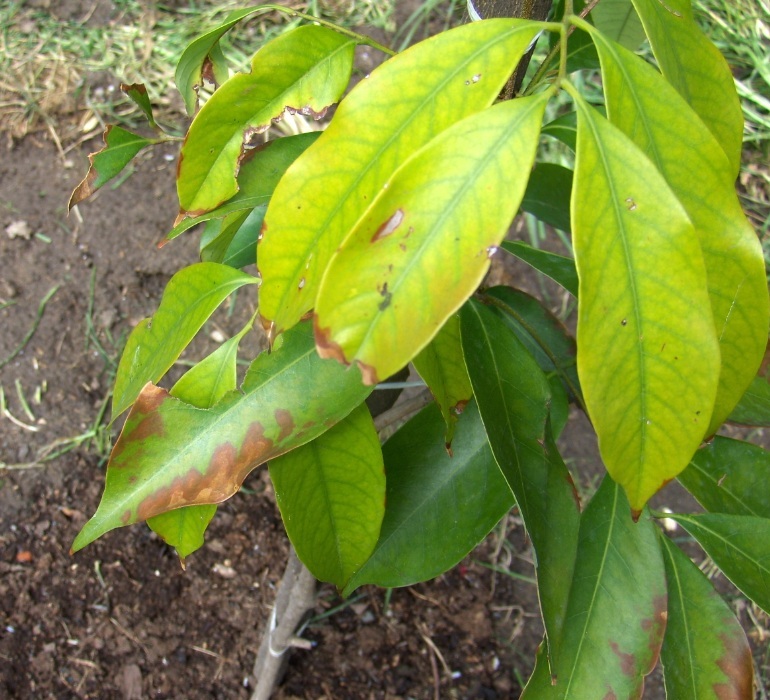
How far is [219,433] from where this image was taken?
0.64m

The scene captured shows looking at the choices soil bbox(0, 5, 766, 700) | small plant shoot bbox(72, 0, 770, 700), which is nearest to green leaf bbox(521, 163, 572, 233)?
small plant shoot bbox(72, 0, 770, 700)

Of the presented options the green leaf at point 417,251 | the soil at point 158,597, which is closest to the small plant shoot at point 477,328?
the green leaf at point 417,251

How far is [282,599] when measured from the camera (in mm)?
1222

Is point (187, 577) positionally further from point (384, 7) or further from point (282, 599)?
point (384, 7)

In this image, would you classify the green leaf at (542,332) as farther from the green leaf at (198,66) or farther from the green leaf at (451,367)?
the green leaf at (198,66)

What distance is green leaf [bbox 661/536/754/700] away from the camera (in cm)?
70

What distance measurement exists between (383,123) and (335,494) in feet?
1.27

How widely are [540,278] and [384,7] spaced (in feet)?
3.32

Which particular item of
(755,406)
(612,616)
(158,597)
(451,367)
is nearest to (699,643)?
(612,616)

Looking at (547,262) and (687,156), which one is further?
(547,262)

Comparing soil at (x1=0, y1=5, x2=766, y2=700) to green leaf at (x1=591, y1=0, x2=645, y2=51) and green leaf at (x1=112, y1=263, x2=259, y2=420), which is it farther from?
green leaf at (x1=591, y1=0, x2=645, y2=51)

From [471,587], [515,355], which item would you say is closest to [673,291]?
[515,355]

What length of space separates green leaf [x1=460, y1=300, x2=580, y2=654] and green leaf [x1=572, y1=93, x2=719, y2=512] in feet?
0.51

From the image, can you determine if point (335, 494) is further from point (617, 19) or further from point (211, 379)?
point (617, 19)
